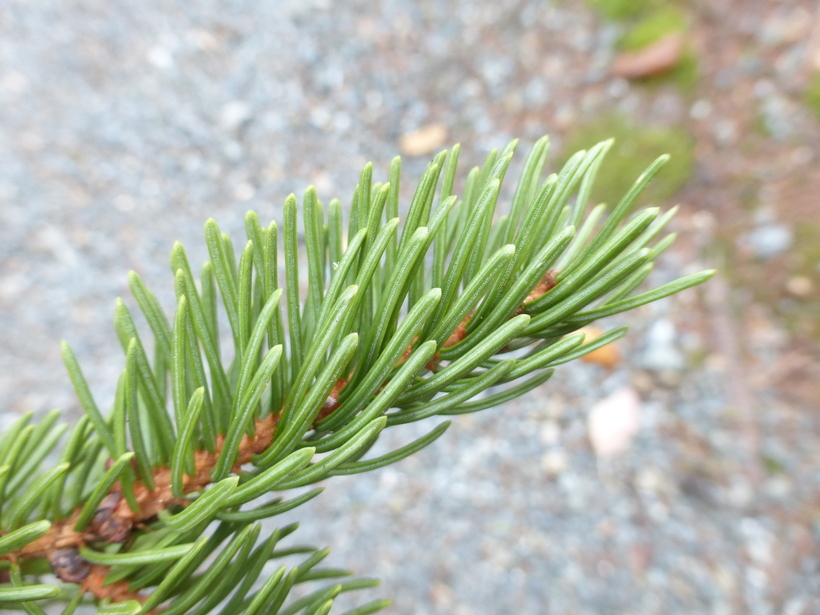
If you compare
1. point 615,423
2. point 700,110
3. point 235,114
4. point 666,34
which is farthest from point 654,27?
point 235,114

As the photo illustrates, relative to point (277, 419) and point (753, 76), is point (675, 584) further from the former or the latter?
point (753, 76)

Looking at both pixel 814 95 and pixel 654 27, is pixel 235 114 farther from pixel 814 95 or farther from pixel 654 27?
pixel 814 95

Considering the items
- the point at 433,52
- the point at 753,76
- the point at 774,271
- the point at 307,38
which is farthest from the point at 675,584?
the point at 307,38

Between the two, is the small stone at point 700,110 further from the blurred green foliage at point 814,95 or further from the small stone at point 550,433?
the small stone at point 550,433

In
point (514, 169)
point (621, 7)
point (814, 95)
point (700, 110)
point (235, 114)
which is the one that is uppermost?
point (235, 114)

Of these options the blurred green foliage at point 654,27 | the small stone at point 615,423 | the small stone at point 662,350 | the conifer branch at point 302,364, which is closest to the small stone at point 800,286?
the small stone at point 662,350

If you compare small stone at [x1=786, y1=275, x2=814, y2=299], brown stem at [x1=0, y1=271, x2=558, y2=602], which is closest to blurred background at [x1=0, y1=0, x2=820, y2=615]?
small stone at [x1=786, y1=275, x2=814, y2=299]

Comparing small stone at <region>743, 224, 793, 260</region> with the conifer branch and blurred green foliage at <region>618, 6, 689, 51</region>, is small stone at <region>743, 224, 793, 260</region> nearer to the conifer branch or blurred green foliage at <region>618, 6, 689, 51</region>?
blurred green foliage at <region>618, 6, 689, 51</region>

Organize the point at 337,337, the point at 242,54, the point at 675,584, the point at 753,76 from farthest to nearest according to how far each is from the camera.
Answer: the point at 242,54
the point at 753,76
the point at 675,584
the point at 337,337
